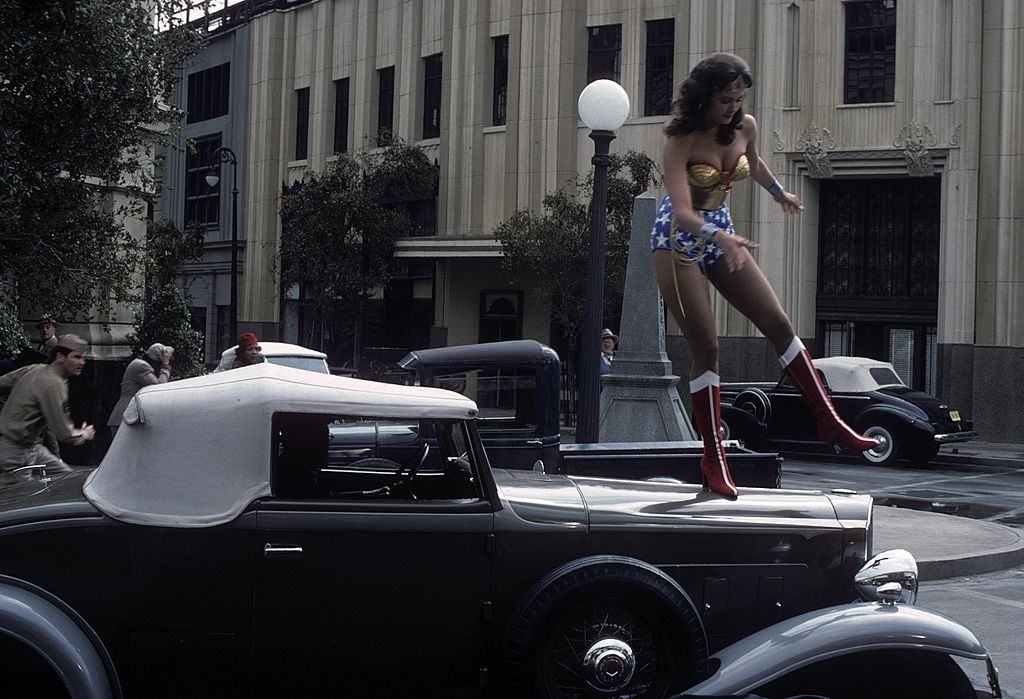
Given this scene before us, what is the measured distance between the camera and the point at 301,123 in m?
41.1

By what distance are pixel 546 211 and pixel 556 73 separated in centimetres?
396

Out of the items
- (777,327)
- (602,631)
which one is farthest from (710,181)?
(602,631)

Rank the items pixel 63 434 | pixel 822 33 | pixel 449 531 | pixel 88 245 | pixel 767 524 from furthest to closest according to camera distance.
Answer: pixel 822 33 < pixel 88 245 < pixel 63 434 < pixel 767 524 < pixel 449 531

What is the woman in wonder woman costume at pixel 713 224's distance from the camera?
4.67 metres

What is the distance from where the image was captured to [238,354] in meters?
11.2

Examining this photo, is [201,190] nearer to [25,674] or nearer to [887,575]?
[25,674]

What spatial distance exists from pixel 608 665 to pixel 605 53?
28720 millimetres

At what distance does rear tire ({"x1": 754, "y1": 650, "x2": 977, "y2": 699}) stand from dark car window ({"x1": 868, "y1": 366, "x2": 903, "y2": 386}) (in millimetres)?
16664

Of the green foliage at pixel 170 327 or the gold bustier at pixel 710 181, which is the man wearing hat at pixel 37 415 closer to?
the gold bustier at pixel 710 181

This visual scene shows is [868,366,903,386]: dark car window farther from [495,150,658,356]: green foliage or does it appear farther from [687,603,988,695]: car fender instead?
[687,603,988,695]: car fender

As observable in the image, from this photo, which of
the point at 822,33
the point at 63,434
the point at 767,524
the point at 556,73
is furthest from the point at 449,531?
the point at 556,73

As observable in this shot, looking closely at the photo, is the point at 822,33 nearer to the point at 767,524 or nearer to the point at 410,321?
the point at 410,321

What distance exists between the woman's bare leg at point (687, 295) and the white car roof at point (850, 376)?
15583 mm

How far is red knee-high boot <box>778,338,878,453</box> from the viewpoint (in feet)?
15.3
